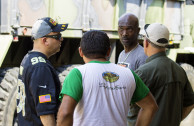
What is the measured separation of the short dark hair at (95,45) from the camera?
2.37m

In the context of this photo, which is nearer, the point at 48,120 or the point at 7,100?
the point at 48,120

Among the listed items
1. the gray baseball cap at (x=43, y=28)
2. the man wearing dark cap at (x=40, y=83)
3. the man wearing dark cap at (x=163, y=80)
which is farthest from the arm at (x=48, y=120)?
the man wearing dark cap at (x=163, y=80)

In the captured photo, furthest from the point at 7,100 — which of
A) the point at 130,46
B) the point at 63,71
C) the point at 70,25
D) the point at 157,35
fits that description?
the point at 157,35

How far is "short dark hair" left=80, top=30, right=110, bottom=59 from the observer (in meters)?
2.37

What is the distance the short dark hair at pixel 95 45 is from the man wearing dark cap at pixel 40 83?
43cm

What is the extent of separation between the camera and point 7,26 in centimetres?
537

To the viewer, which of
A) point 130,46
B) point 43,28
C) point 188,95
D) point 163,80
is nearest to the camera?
point 43,28

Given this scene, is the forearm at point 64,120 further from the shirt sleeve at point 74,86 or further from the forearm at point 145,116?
the forearm at point 145,116

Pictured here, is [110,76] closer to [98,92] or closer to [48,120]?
[98,92]

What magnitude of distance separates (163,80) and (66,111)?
1.10 m

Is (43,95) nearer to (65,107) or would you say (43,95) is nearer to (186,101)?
(65,107)

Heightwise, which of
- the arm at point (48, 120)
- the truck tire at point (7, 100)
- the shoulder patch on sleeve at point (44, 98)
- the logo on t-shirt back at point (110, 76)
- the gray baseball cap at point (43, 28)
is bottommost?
the truck tire at point (7, 100)

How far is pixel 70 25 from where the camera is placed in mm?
5961

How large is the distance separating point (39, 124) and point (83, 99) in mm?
→ 594
